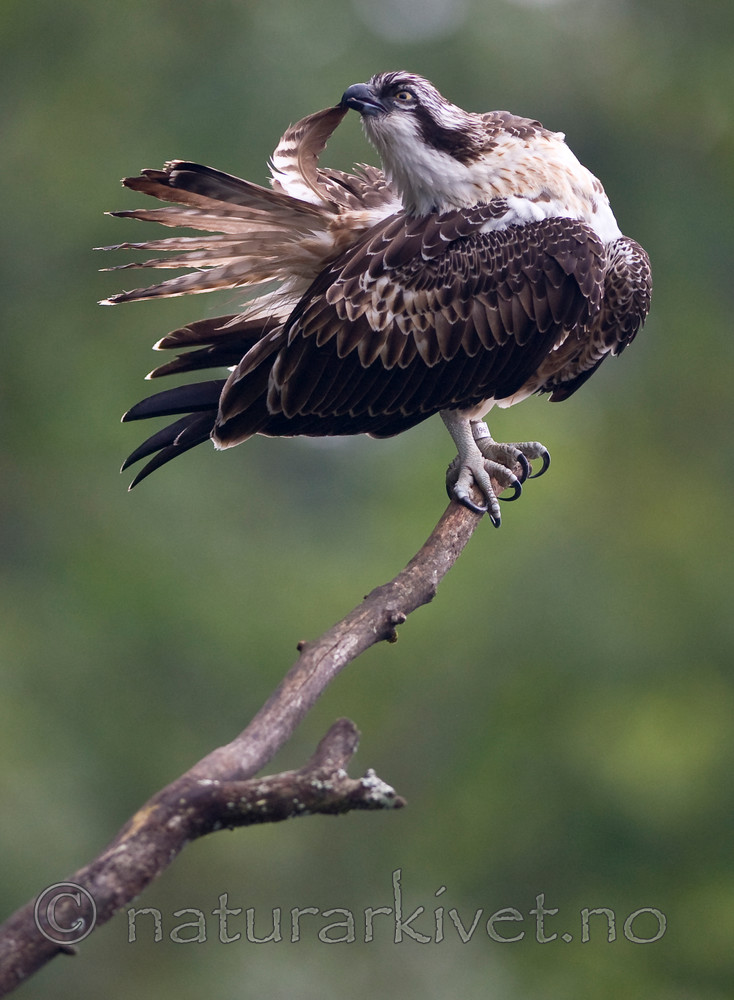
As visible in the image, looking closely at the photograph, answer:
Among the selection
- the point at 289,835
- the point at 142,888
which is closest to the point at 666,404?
the point at 289,835

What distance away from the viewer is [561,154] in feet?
15.8

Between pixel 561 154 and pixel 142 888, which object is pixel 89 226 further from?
pixel 142 888

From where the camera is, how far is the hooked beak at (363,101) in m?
4.42

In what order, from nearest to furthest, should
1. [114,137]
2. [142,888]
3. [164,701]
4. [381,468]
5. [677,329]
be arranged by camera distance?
[142,888], [164,701], [114,137], [381,468], [677,329]

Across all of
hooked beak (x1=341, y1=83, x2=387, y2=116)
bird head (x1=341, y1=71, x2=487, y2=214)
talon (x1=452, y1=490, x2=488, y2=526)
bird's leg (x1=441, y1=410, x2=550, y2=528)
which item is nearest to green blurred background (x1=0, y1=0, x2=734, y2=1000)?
bird's leg (x1=441, y1=410, x2=550, y2=528)

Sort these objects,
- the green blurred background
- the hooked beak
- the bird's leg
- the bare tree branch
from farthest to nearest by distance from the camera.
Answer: the green blurred background
the bird's leg
the hooked beak
the bare tree branch

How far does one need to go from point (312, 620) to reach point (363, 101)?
6125 mm

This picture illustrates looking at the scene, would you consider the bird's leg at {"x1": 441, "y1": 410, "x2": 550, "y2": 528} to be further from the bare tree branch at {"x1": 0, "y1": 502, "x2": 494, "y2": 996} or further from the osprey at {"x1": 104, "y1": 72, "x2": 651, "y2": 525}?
the bare tree branch at {"x1": 0, "y1": 502, "x2": 494, "y2": 996}

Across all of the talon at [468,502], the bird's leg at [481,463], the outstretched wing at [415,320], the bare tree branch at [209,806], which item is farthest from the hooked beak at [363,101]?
the bare tree branch at [209,806]

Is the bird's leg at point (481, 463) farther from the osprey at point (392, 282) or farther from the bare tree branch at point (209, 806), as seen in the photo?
the bare tree branch at point (209, 806)

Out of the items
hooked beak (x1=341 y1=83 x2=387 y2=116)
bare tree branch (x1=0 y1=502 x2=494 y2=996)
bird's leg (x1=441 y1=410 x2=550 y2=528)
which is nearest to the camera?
bare tree branch (x1=0 y1=502 x2=494 y2=996)

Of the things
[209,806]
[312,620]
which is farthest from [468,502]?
[312,620]

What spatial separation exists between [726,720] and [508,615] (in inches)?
85.5

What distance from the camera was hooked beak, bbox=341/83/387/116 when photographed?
4418mm
